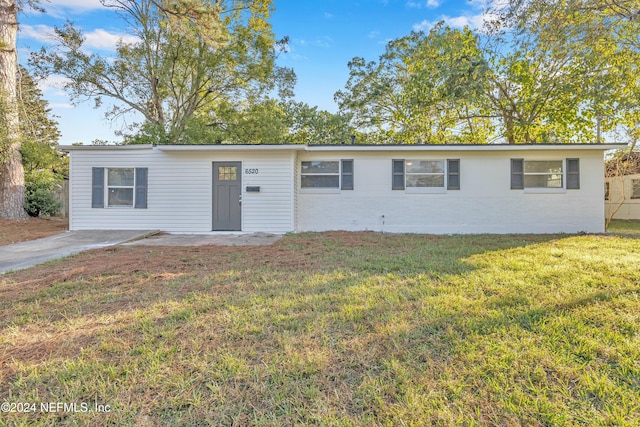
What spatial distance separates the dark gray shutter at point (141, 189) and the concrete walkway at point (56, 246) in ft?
2.80

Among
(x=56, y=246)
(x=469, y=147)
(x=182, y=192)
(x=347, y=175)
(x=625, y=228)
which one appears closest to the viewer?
(x=56, y=246)

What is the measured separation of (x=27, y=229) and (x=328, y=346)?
11.4 metres

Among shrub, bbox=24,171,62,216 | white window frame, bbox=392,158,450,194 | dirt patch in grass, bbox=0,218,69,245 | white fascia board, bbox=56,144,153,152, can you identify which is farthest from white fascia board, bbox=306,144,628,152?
shrub, bbox=24,171,62,216

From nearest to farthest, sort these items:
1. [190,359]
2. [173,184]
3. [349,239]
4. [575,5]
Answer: [190,359], [575,5], [349,239], [173,184]

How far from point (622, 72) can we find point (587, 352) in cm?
958

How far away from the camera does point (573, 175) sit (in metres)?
9.12

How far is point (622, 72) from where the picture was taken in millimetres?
7852

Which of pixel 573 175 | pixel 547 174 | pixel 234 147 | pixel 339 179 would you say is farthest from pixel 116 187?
pixel 573 175

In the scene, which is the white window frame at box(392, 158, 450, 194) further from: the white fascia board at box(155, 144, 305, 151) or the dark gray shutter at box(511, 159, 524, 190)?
the white fascia board at box(155, 144, 305, 151)

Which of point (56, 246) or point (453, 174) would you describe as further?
point (453, 174)

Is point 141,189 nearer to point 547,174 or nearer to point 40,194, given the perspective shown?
point 40,194

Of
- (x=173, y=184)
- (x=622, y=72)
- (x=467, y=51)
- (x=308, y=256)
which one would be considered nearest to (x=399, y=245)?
(x=308, y=256)

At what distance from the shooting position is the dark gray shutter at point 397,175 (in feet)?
30.7

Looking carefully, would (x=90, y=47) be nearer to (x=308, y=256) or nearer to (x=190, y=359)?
(x=308, y=256)
